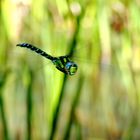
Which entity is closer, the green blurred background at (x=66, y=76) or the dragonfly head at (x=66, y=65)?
the dragonfly head at (x=66, y=65)

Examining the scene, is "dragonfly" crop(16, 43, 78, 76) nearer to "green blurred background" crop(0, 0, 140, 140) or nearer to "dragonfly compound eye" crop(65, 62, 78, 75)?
"dragonfly compound eye" crop(65, 62, 78, 75)

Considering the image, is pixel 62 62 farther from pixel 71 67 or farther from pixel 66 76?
pixel 66 76

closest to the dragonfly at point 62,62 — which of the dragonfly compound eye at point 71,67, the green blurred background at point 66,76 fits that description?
the dragonfly compound eye at point 71,67

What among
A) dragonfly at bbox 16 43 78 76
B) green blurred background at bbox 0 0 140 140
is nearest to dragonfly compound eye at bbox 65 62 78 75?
dragonfly at bbox 16 43 78 76

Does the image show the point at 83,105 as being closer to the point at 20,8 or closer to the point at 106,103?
the point at 106,103

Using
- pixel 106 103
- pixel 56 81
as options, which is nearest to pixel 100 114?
pixel 106 103

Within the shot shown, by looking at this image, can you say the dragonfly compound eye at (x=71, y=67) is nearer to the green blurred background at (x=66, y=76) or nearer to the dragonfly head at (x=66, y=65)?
the dragonfly head at (x=66, y=65)

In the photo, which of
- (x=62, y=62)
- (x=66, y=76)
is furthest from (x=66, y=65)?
(x=66, y=76)
